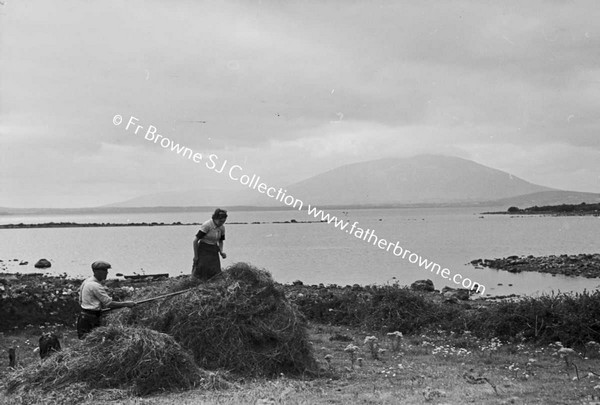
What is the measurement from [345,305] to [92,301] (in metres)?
8.62

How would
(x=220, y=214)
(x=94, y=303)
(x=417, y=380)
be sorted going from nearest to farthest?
(x=417, y=380) < (x=94, y=303) < (x=220, y=214)

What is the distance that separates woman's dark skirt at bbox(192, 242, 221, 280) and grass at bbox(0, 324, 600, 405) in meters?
2.49

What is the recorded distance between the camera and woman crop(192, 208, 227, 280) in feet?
37.1

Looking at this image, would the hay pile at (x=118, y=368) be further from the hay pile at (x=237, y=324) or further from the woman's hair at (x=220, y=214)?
the woman's hair at (x=220, y=214)

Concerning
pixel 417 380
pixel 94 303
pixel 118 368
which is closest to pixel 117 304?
pixel 94 303

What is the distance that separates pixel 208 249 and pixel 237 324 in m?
1.83

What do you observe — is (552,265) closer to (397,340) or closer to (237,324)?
(397,340)

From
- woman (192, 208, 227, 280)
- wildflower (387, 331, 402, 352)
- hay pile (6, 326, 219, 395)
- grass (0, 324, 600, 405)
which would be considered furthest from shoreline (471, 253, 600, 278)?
hay pile (6, 326, 219, 395)

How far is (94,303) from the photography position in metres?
9.98

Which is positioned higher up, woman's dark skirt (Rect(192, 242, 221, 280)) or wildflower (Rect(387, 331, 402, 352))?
woman's dark skirt (Rect(192, 242, 221, 280))

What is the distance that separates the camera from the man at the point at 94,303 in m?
9.92

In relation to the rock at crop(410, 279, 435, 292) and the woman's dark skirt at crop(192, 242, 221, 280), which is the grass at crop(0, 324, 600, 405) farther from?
the rock at crop(410, 279, 435, 292)

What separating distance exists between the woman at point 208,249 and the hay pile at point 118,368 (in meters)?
2.26

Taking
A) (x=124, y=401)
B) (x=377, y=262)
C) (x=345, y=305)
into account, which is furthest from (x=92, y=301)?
(x=377, y=262)
